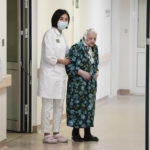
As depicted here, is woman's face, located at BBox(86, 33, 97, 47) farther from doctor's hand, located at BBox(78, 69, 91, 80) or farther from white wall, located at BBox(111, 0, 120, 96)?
white wall, located at BBox(111, 0, 120, 96)

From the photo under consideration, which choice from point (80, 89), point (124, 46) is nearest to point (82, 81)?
point (80, 89)

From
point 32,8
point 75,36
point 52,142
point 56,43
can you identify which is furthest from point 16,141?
point 75,36

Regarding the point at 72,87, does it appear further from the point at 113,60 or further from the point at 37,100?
the point at 113,60

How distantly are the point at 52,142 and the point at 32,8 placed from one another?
183 cm

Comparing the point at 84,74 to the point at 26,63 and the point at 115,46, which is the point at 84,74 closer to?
the point at 26,63

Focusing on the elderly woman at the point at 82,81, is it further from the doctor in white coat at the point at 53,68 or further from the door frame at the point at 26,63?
the door frame at the point at 26,63

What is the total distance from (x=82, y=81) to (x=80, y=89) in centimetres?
10

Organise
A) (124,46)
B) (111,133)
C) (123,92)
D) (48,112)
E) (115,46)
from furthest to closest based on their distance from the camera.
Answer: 1. (123,92)
2. (124,46)
3. (115,46)
4. (111,133)
5. (48,112)

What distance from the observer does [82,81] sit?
5.64 m

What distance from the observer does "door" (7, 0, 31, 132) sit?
6160 millimetres

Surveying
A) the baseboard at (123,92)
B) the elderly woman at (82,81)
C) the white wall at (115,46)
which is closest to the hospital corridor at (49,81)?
the elderly woman at (82,81)

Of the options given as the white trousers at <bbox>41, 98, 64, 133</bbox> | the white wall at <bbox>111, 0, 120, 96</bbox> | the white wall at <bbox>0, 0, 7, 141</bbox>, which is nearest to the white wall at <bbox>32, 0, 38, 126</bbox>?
the white trousers at <bbox>41, 98, 64, 133</bbox>

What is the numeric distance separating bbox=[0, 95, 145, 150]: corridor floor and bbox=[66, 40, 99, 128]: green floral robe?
32 cm

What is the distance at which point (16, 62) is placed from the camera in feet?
20.6
